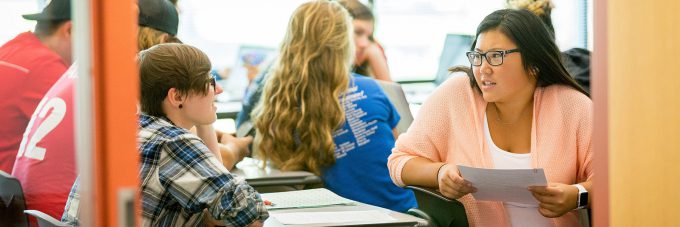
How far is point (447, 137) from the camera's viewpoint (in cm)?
310

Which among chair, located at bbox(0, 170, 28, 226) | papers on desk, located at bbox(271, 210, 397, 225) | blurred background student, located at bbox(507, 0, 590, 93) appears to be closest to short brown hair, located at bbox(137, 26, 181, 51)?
chair, located at bbox(0, 170, 28, 226)

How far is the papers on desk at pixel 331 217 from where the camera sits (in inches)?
105

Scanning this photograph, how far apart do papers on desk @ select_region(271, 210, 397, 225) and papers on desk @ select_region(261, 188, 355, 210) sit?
15 cm

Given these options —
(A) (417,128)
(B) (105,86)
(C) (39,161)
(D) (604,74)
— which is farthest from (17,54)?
(D) (604,74)

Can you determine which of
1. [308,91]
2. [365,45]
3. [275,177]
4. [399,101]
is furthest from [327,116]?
[365,45]

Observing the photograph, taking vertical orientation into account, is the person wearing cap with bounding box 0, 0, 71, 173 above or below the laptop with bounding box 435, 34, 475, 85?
above

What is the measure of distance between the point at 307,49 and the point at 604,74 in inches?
81.9

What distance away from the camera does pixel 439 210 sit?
118 inches

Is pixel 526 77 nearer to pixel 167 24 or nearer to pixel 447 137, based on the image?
pixel 447 137

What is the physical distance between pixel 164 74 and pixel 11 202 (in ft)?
2.00

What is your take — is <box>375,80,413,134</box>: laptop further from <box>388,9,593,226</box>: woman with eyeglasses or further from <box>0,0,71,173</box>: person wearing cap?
<box>0,0,71,173</box>: person wearing cap

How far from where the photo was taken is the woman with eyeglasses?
292cm

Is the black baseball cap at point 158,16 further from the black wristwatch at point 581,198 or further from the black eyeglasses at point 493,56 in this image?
the black wristwatch at point 581,198

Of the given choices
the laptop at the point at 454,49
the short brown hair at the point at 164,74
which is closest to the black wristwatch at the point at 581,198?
the short brown hair at the point at 164,74
